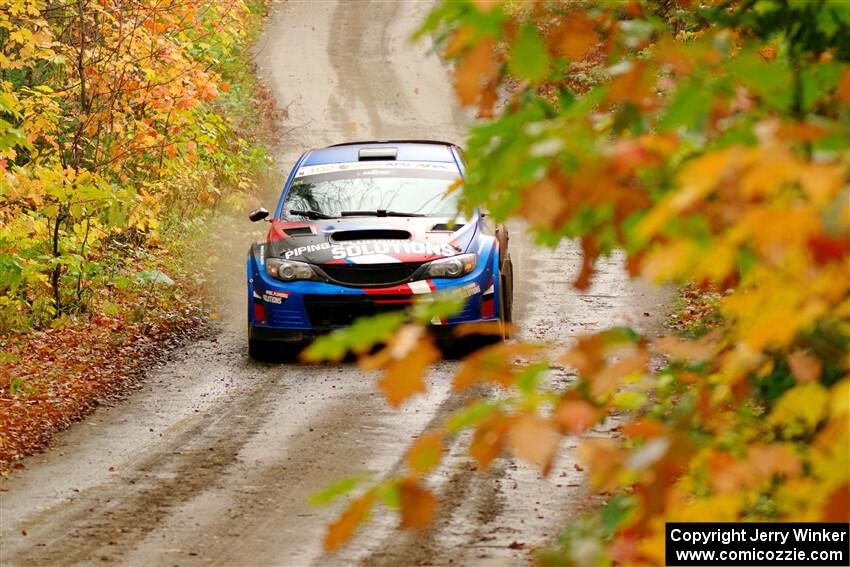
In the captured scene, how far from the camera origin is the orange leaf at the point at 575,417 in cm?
Result: 229

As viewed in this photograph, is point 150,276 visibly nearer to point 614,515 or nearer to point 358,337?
point 614,515

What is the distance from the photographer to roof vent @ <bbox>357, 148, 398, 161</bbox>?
12.2m

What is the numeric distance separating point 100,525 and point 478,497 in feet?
7.42

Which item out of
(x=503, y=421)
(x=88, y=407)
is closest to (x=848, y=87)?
(x=503, y=421)

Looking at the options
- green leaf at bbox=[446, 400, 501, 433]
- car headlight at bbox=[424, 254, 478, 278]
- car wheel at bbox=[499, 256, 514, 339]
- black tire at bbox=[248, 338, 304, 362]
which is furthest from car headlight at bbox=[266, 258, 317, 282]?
green leaf at bbox=[446, 400, 501, 433]

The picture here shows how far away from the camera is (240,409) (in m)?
9.54

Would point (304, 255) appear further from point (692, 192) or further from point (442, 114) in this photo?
point (442, 114)

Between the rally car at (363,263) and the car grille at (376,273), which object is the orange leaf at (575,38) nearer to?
the rally car at (363,263)

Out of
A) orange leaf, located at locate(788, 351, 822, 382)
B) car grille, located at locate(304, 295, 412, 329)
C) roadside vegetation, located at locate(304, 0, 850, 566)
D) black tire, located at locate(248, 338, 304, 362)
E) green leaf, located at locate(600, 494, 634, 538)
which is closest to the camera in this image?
roadside vegetation, located at locate(304, 0, 850, 566)

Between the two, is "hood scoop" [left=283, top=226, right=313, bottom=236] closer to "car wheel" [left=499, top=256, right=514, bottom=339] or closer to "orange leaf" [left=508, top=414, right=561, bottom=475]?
"car wheel" [left=499, top=256, right=514, bottom=339]

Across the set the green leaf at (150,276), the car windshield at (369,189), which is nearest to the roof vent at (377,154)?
the car windshield at (369,189)

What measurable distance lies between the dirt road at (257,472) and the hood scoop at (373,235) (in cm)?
123
